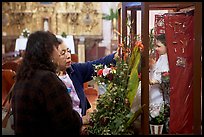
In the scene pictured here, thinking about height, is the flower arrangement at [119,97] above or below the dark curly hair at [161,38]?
below

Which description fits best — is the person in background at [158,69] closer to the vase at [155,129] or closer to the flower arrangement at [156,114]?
the flower arrangement at [156,114]

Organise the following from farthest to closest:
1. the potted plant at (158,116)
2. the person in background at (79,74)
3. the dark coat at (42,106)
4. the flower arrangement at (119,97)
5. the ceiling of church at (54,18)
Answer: the ceiling of church at (54,18), the person in background at (79,74), the potted plant at (158,116), the flower arrangement at (119,97), the dark coat at (42,106)

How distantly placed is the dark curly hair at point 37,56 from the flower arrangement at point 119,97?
1.75 feet

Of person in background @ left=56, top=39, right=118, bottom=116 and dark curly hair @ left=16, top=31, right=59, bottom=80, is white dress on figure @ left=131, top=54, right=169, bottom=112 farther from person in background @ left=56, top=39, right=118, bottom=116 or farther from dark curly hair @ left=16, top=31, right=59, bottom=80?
dark curly hair @ left=16, top=31, right=59, bottom=80

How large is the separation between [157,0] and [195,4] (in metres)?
0.23

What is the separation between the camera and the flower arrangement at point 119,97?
2205 millimetres

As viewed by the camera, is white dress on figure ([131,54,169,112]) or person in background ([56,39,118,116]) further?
person in background ([56,39,118,116])

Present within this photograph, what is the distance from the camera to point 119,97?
2.26m

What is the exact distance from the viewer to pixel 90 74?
9.48 feet

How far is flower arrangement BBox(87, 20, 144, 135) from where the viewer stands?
7.23 feet

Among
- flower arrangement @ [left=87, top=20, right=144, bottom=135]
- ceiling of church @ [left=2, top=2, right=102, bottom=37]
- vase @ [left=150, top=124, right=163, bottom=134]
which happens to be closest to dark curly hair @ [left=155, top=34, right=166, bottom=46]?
flower arrangement @ [left=87, top=20, right=144, bottom=135]

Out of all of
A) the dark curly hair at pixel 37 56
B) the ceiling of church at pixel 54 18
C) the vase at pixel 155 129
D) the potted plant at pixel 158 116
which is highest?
the ceiling of church at pixel 54 18

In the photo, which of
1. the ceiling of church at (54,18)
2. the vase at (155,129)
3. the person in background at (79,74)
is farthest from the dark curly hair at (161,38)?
the ceiling of church at (54,18)

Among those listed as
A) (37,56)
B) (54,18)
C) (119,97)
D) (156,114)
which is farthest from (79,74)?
(54,18)
